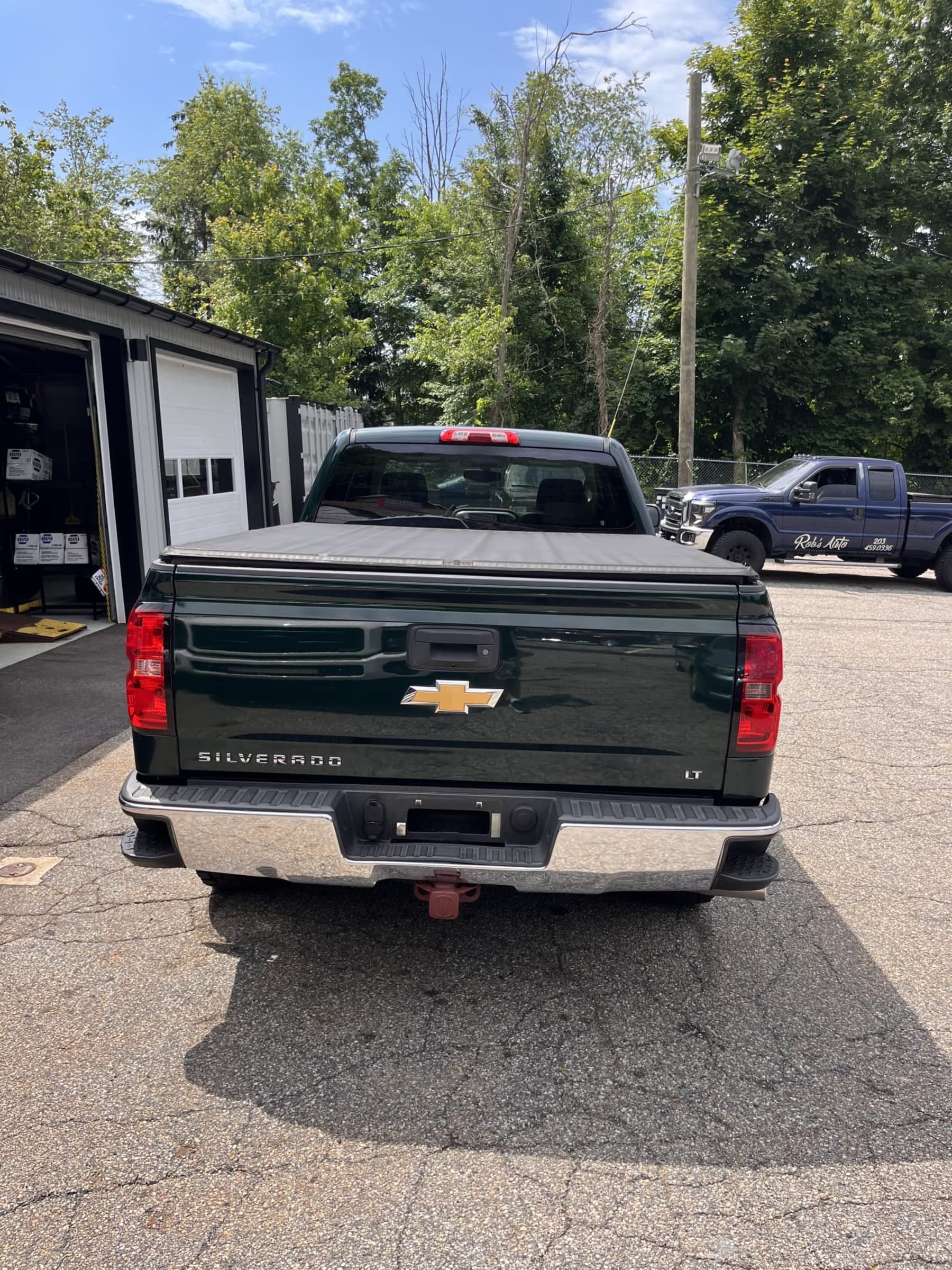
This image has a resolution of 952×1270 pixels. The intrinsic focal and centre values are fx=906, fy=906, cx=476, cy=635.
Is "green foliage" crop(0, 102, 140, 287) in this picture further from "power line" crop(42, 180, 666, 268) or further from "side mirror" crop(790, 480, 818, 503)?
"side mirror" crop(790, 480, 818, 503)

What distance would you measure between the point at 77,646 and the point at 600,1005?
737cm

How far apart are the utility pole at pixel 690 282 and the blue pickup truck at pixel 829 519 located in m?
3.59

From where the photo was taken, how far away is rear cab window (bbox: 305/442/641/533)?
4820 millimetres

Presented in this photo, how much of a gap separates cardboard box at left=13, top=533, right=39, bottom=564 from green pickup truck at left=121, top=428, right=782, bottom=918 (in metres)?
8.66

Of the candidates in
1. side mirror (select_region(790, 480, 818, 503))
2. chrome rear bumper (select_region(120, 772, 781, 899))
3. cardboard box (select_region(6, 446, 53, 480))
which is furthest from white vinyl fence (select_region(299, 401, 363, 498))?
chrome rear bumper (select_region(120, 772, 781, 899))

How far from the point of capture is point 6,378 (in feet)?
35.0

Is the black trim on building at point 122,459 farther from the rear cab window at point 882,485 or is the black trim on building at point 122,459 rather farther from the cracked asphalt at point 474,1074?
the rear cab window at point 882,485

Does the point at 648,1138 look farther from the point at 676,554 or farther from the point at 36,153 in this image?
the point at 36,153

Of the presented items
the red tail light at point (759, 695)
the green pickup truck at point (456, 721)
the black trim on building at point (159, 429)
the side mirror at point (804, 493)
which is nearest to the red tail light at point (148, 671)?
the green pickup truck at point (456, 721)

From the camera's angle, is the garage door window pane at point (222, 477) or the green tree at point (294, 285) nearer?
the garage door window pane at point (222, 477)

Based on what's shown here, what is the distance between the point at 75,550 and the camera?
10570 millimetres

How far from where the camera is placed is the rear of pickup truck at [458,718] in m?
2.72

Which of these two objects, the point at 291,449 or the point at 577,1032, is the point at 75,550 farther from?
the point at 577,1032

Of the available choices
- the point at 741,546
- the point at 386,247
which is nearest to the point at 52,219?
the point at 386,247
